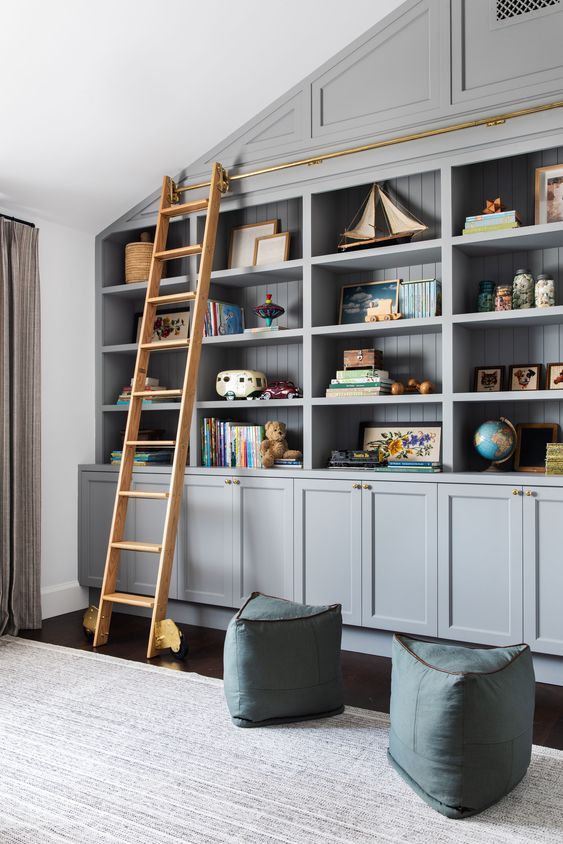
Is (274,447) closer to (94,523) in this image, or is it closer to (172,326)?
(172,326)

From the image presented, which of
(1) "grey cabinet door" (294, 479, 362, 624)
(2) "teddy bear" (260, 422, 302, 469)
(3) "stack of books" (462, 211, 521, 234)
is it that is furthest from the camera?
(2) "teddy bear" (260, 422, 302, 469)

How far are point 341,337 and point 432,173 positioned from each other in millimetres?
988

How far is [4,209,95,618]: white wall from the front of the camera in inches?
174

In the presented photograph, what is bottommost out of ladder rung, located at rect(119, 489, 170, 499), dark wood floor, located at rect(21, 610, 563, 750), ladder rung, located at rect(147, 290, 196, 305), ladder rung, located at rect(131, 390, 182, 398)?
dark wood floor, located at rect(21, 610, 563, 750)

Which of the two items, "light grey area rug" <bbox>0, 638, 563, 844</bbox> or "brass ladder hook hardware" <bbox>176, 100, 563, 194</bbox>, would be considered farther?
"brass ladder hook hardware" <bbox>176, 100, 563, 194</bbox>

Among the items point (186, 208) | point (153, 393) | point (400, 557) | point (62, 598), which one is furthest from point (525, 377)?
point (62, 598)

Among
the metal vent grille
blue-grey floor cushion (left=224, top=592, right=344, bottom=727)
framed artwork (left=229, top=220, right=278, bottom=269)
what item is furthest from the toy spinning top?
blue-grey floor cushion (left=224, top=592, right=344, bottom=727)

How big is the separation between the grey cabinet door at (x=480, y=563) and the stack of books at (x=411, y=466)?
5.2 inches

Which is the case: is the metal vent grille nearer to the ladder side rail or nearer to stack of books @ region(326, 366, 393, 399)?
the ladder side rail

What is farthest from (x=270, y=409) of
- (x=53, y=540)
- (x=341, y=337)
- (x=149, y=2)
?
(x=149, y=2)

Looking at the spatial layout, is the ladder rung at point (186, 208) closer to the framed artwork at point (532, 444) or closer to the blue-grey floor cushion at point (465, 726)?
the framed artwork at point (532, 444)

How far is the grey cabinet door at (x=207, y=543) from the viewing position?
4.04 m

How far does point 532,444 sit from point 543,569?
2.23ft

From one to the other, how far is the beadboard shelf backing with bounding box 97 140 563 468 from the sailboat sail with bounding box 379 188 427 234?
0.36 ft
